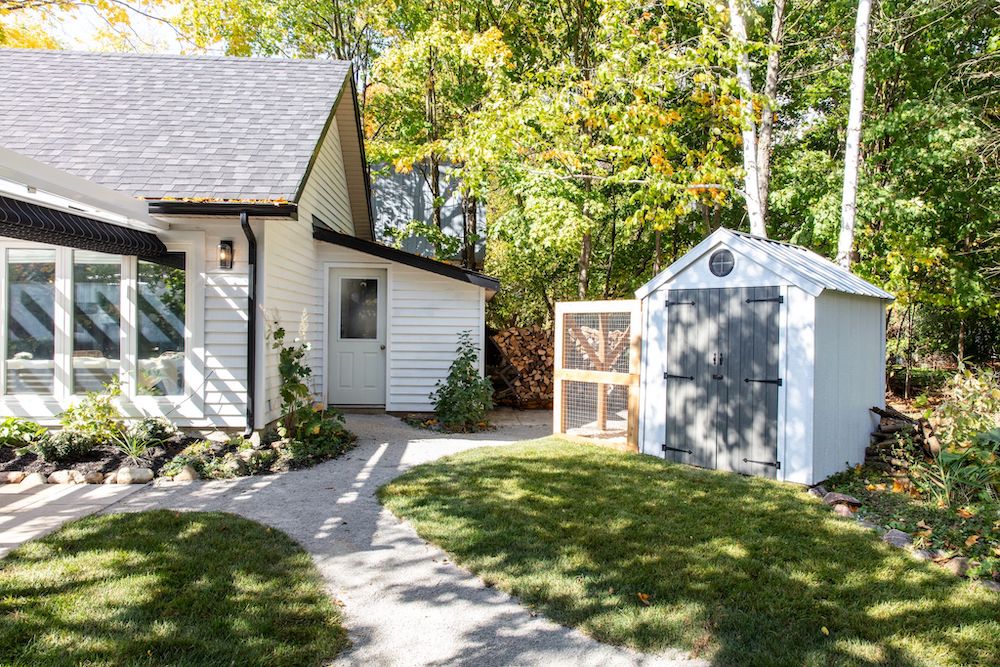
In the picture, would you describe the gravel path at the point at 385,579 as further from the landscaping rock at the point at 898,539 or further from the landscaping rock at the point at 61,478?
the landscaping rock at the point at 898,539

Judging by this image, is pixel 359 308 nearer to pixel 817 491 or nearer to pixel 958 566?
pixel 817 491

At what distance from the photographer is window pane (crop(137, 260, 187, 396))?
6.80 metres

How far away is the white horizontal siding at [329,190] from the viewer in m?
9.04

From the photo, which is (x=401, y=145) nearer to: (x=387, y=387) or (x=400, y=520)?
(x=387, y=387)

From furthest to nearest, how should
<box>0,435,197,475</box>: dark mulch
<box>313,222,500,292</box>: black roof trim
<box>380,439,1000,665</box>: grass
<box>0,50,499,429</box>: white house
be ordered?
1. <box>313,222,500,292</box>: black roof trim
2. <box>0,50,499,429</box>: white house
3. <box>0,435,197,475</box>: dark mulch
4. <box>380,439,1000,665</box>: grass

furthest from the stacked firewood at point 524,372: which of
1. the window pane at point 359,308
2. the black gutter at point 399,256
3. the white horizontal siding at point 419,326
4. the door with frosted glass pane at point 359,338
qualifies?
the window pane at point 359,308

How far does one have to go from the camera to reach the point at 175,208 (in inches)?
252

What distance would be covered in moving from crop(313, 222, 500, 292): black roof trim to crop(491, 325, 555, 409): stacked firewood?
2316 millimetres

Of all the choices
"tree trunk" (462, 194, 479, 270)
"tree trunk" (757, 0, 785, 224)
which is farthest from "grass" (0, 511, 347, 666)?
"tree trunk" (462, 194, 479, 270)

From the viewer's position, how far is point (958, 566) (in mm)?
3873

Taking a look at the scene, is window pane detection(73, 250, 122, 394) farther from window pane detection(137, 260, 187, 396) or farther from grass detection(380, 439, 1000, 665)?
grass detection(380, 439, 1000, 665)

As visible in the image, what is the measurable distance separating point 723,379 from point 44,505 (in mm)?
6091

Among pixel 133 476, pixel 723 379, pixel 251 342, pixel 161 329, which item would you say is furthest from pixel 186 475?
pixel 723 379

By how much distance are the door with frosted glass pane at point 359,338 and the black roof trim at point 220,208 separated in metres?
3.38
